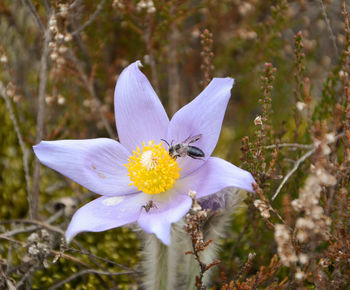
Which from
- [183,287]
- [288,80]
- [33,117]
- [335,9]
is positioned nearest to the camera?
[183,287]

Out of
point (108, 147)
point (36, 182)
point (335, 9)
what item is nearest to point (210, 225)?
point (108, 147)

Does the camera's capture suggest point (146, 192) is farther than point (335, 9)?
No

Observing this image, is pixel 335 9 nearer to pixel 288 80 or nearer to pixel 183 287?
pixel 288 80

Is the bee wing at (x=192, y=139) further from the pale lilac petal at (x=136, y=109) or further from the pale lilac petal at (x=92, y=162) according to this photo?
the pale lilac petal at (x=92, y=162)

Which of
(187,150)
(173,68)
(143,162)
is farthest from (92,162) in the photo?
(173,68)

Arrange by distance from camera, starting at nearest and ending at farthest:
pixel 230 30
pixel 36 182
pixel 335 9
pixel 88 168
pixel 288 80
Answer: pixel 88 168, pixel 36 182, pixel 335 9, pixel 288 80, pixel 230 30
